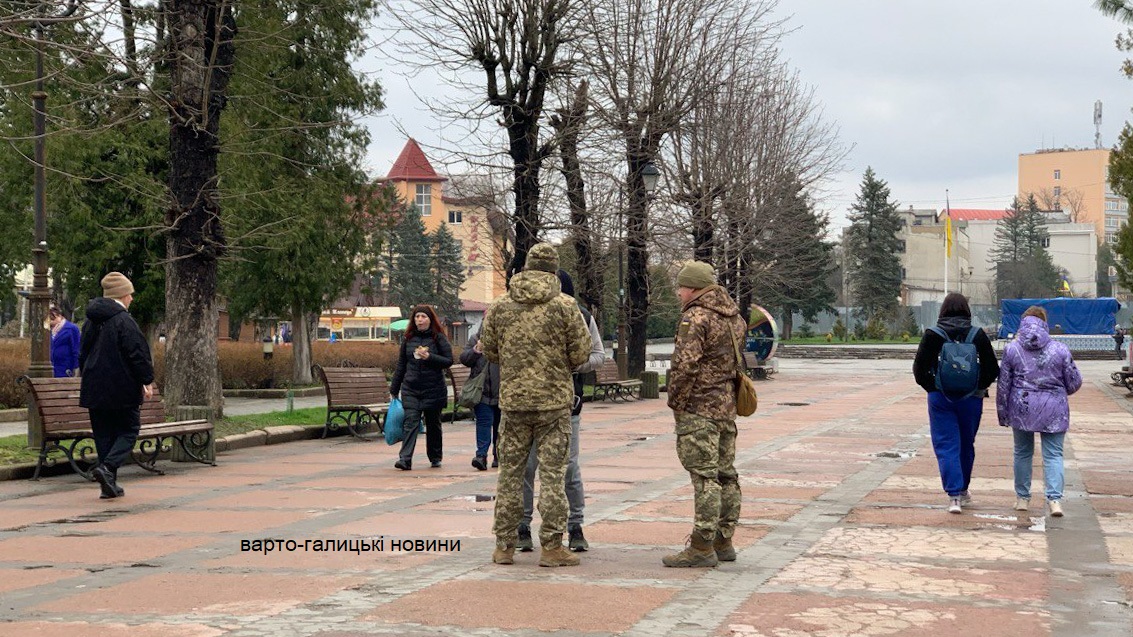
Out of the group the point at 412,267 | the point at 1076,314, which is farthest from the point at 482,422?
the point at 412,267

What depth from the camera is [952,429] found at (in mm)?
10320

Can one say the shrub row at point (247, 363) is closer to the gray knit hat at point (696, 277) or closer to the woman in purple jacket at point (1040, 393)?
the woman in purple jacket at point (1040, 393)

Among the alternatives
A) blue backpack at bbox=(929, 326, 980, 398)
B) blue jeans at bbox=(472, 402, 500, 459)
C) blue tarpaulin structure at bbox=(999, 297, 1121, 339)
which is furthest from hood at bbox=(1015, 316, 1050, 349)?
blue tarpaulin structure at bbox=(999, 297, 1121, 339)

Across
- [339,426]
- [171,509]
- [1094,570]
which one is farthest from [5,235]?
[1094,570]

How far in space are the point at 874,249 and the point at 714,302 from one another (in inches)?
3434

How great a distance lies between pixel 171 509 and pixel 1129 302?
9813 cm

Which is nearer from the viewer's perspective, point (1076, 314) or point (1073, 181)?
point (1076, 314)

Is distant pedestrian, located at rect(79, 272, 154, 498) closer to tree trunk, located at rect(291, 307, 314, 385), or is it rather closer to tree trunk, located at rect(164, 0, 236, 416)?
tree trunk, located at rect(164, 0, 236, 416)

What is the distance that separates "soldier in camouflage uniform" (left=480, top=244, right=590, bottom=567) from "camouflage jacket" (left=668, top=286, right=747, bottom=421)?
22.7 inches

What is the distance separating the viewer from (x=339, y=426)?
18.2m

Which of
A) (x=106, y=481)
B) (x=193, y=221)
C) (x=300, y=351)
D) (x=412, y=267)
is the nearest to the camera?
(x=106, y=481)

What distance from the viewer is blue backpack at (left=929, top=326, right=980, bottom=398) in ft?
32.7

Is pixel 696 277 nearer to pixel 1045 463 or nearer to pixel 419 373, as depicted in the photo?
pixel 1045 463

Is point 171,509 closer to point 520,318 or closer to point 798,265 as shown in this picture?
point 520,318
